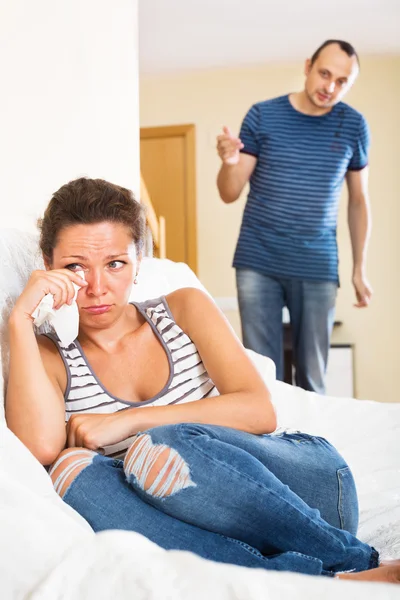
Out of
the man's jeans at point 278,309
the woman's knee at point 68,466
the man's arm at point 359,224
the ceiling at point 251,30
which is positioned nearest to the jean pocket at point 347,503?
the woman's knee at point 68,466

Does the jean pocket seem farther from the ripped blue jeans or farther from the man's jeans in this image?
the man's jeans

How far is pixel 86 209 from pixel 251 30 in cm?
346

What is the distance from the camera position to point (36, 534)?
0.61m

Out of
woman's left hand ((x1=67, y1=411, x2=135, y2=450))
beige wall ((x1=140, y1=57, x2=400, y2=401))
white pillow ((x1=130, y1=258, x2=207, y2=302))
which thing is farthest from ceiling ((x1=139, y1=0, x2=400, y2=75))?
woman's left hand ((x1=67, y1=411, x2=135, y2=450))

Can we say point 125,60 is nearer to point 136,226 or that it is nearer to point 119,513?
point 136,226

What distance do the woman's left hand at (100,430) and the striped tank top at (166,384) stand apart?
3 cm

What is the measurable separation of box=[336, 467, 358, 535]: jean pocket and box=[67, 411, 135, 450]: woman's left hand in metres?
0.33

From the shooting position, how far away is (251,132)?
2.40m

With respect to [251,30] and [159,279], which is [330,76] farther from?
[251,30]

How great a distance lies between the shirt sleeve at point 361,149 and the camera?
7.93ft

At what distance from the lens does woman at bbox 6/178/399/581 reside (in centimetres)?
81

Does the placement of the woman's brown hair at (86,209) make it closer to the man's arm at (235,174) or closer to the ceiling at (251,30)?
the man's arm at (235,174)

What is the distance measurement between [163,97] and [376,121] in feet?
4.98

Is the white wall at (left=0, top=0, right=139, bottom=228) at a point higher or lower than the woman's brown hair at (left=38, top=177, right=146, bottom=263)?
higher
